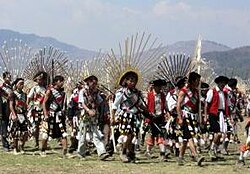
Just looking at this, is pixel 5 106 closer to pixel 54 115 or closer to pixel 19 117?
pixel 19 117

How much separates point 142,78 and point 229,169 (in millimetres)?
3303

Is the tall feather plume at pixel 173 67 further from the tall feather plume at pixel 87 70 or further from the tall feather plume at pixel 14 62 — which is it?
the tall feather plume at pixel 14 62

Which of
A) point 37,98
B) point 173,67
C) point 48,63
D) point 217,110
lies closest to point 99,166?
point 217,110

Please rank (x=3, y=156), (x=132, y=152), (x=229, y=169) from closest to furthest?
1. (x=229, y=169)
2. (x=132, y=152)
3. (x=3, y=156)

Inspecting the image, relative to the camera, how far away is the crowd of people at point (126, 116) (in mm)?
12898

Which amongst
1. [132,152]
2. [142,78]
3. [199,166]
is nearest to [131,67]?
[142,78]

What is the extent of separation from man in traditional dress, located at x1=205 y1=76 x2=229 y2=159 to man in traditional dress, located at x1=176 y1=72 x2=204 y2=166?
56.2 inches

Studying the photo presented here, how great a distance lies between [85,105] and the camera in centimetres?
1380

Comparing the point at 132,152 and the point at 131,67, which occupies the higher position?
the point at 131,67

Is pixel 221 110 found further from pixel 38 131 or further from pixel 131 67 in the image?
pixel 38 131

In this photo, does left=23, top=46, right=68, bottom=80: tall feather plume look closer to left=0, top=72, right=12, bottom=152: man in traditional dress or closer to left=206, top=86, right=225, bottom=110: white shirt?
left=0, top=72, right=12, bottom=152: man in traditional dress

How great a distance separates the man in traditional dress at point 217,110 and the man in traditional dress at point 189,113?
143 centimetres

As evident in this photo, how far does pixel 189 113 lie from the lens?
1280 centimetres

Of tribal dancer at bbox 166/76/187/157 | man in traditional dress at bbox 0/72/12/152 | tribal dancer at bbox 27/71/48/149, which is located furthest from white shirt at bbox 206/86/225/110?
man in traditional dress at bbox 0/72/12/152
